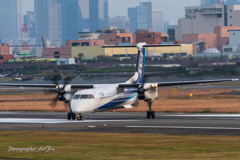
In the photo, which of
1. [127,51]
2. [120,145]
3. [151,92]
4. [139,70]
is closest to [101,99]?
[151,92]

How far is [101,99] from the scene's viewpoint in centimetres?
3606

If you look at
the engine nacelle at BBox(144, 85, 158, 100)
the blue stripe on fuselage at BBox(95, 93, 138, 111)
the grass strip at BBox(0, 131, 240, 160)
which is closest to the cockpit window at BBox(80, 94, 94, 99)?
the blue stripe on fuselage at BBox(95, 93, 138, 111)

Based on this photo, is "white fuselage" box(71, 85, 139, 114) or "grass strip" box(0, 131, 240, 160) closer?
"grass strip" box(0, 131, 240, 160)

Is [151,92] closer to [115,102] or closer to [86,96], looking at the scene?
[115,102]

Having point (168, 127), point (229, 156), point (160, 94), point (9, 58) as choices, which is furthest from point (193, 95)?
point (9, 58)

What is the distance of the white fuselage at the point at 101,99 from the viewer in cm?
3441

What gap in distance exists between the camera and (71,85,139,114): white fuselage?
113 feet

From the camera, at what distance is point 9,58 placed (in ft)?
651

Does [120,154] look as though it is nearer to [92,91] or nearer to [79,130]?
[79,130]

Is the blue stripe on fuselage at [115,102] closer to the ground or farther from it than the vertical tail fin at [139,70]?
closer to the ground

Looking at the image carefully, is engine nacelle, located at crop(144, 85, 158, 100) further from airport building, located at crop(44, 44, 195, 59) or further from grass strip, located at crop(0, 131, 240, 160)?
airport building, located at crop(44, 44, 195, 59)

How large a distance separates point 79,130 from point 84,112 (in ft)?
20.1

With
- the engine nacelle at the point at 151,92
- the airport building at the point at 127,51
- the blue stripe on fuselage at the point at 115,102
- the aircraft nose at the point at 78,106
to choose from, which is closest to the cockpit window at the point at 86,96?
the aircraft nose at the point at 78,106

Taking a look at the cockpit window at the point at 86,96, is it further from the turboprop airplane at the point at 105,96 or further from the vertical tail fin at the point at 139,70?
the vertical tail fin at the point at 139,70
